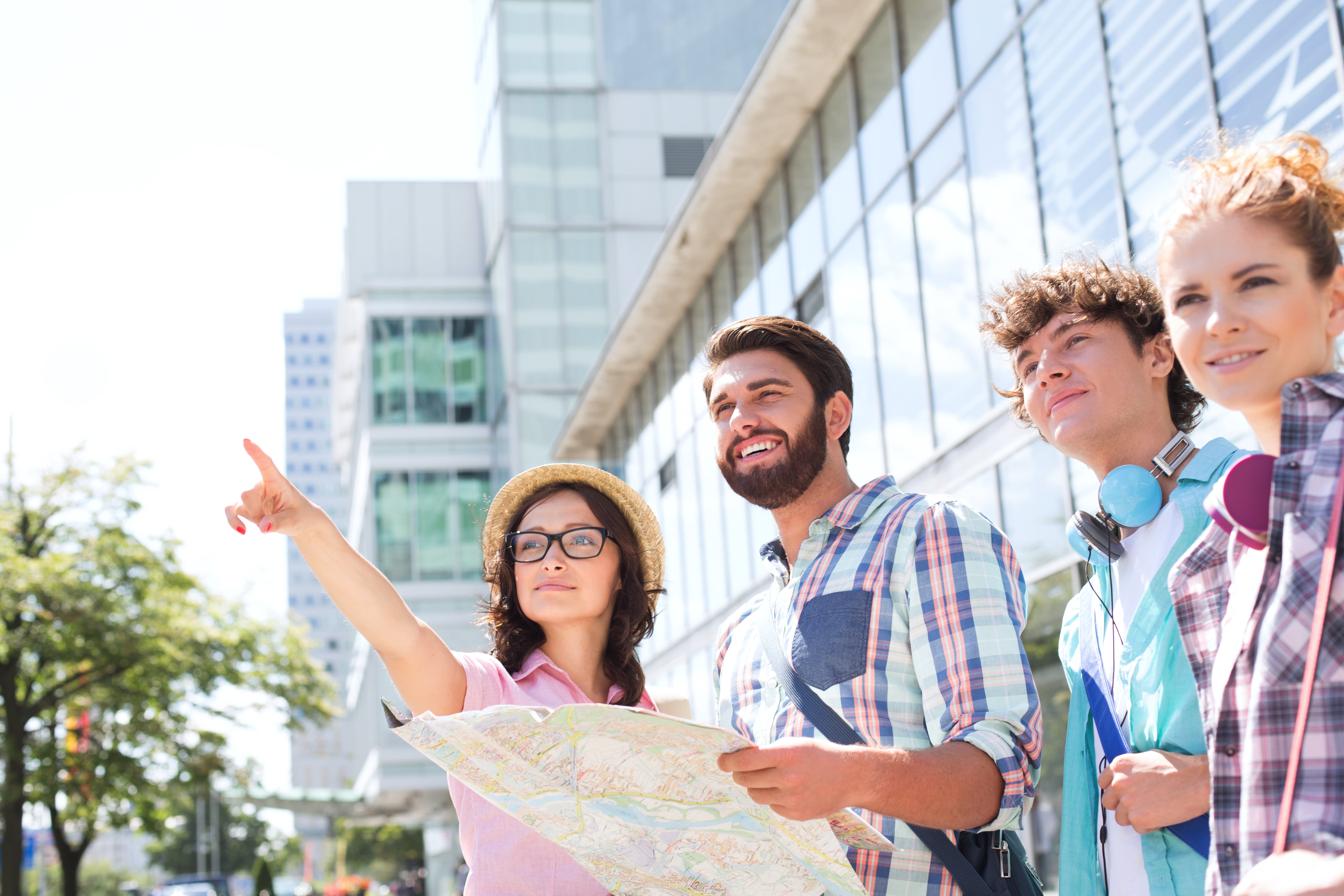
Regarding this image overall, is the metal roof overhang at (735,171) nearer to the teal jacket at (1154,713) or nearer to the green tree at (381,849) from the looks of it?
the teal jacket at (1154,713)

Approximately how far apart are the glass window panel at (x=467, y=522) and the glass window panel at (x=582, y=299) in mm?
5755

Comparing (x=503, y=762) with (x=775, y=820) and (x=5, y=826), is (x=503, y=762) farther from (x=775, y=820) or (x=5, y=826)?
(x=5, y=826)

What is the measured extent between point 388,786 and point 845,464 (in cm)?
3666

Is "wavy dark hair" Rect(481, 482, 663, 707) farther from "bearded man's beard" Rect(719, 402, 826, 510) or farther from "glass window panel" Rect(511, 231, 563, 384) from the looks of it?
"glass window panel" Rect(511, 231, 563, 384)

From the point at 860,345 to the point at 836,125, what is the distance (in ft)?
9.02

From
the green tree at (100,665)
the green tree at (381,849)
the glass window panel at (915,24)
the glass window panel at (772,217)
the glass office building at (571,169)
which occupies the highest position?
the glass office building at (571,169)

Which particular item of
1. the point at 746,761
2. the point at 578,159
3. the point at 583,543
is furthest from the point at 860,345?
the point at 578,159

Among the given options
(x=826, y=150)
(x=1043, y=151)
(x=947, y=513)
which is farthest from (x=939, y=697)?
(x=826, y=150)

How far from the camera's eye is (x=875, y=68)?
45.1 feet

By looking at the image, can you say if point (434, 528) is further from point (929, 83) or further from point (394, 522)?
point (929, 83)

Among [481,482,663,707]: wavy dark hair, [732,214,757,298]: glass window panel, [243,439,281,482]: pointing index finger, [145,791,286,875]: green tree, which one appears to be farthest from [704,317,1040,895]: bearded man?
[145,791,286,875]: green tree

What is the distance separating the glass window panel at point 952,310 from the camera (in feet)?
36.7

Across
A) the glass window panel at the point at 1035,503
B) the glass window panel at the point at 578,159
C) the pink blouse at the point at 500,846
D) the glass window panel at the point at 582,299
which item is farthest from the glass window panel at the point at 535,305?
the pink blouse at the point at 500,846

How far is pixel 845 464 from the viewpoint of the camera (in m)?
3.28
